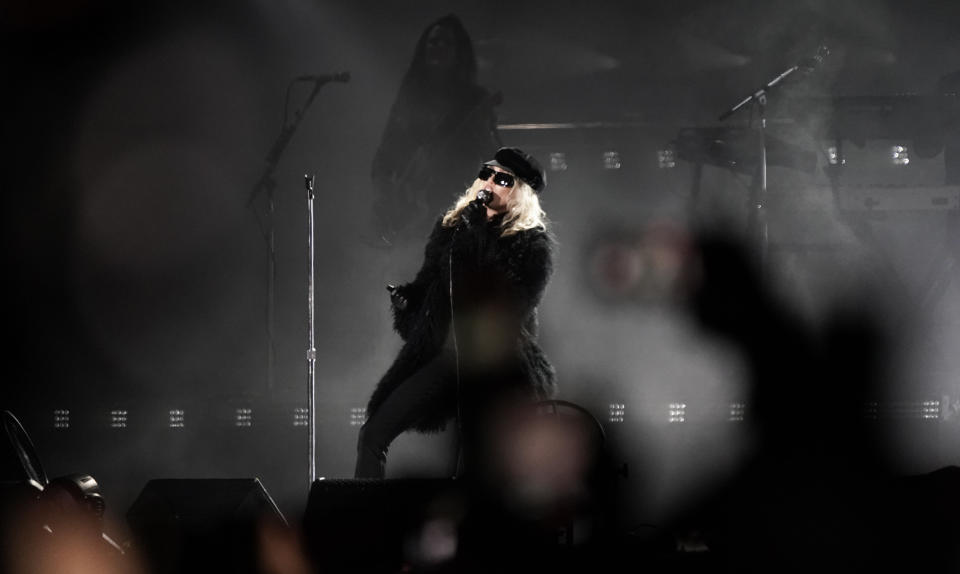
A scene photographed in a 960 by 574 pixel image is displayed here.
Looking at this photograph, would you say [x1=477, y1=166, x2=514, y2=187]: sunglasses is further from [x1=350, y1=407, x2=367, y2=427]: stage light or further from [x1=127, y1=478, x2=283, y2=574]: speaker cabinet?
[x1=350, y1=407, x2=367, y2=427]: stage light

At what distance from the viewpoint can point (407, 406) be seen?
4051 mm

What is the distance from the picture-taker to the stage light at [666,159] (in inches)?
301

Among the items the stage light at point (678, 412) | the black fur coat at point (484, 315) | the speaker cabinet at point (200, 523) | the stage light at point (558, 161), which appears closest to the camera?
the speaker cabinet at point (200, 523)

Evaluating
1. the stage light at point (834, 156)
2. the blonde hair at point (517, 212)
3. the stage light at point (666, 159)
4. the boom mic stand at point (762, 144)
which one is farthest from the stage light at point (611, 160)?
the blonde hair at point (517, 212)

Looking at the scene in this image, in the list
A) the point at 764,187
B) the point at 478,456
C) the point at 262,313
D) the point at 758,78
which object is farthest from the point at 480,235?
the point at 758,78

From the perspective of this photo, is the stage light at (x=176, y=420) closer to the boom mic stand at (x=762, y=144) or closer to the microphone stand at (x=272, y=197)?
the microphone stand at (x=272, y=197)

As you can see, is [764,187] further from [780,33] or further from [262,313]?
[262,313]

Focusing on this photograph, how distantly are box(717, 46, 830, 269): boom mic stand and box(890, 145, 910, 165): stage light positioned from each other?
1105 millimetres

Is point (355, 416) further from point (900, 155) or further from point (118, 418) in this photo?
point (900, 155)

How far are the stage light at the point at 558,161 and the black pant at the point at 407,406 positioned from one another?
384 centimetres

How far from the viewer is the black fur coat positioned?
394 centimetres

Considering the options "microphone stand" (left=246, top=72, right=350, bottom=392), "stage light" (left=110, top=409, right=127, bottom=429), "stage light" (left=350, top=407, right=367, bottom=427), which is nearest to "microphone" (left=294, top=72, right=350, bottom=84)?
"microphone stand" (left=246, top=72, right=350, bottom=392)

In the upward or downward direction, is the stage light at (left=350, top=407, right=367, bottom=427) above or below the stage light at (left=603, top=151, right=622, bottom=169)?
below

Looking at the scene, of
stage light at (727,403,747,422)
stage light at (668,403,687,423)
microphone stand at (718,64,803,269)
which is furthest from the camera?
microphone stand at (718,64,803,269)
